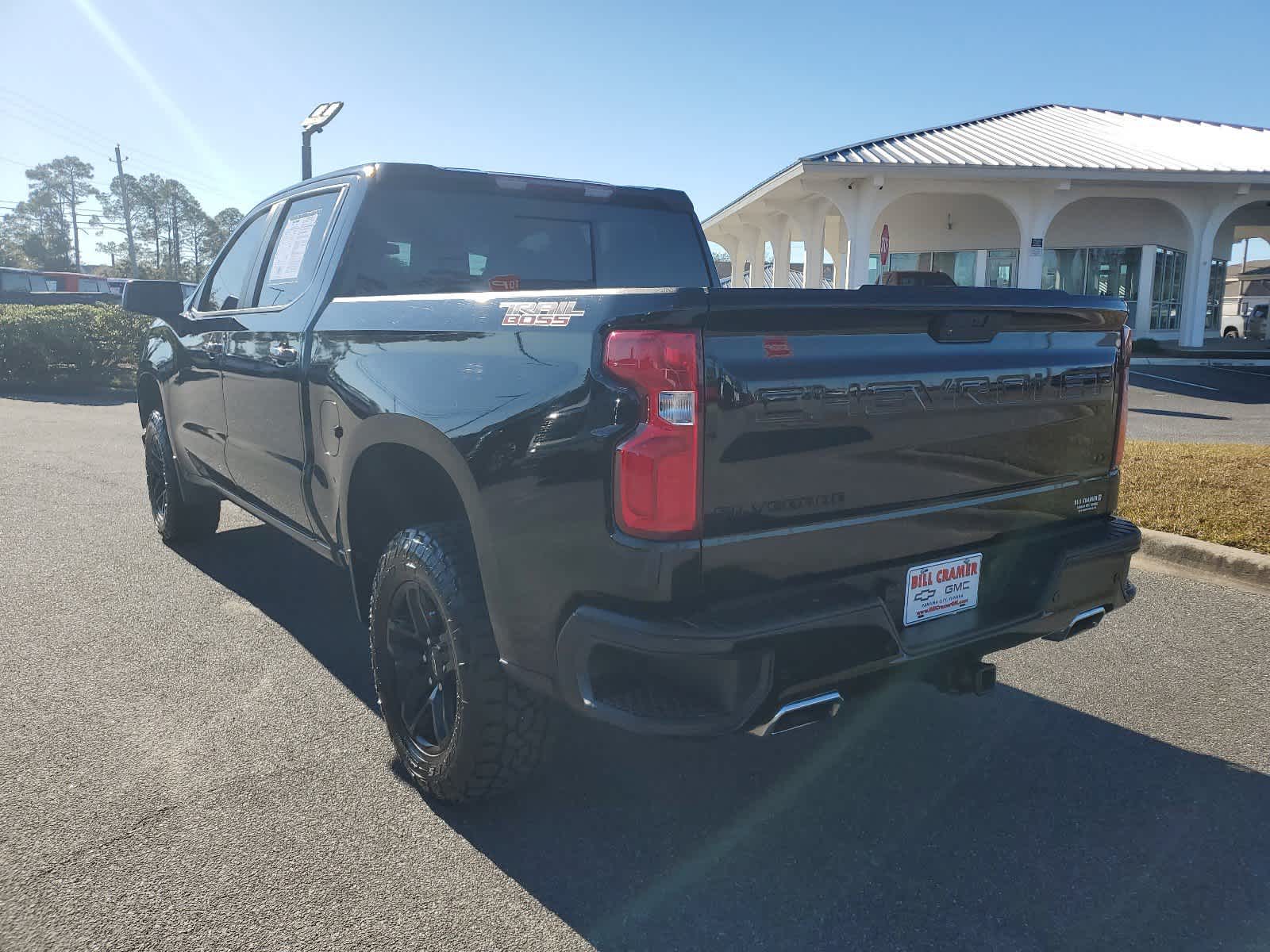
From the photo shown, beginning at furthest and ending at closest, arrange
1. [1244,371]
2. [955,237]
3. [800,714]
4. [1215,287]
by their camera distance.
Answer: [1215,287] → [955,237] → [1244,371] → [800,714]

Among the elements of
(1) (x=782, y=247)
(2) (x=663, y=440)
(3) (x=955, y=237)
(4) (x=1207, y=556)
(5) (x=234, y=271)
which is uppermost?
(3) (x=955, y=237)

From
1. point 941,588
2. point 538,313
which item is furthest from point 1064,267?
point 538,313

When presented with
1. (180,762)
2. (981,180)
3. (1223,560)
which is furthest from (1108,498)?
(981,180)

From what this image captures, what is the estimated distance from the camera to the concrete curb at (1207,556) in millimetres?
5047

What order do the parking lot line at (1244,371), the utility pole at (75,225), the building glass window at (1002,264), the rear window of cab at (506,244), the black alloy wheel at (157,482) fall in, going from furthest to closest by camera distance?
the utility pole at (75,225)
the building glass window at (1002,264)
the parking lot line at (1244,371)
the black alloy wheel at (157,482)
the rear window of cab at (506,244)

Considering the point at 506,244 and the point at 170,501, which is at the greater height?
the point at 506,244

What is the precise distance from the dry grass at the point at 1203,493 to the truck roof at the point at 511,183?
353cm

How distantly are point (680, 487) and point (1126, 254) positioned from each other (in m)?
28.2

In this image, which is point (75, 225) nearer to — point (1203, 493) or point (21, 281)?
point (21, 281)

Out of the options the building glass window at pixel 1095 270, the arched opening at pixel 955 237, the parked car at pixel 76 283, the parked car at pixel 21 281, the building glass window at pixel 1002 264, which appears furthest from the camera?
the parked car at pixel 76 283

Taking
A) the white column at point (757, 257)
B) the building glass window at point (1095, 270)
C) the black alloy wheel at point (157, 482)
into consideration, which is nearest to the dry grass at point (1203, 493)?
the black alloy wheel at point (157, 482)

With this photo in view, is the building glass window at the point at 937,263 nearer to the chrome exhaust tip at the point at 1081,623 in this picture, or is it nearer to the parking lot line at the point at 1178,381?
the parking lot line at the point at 1178,381

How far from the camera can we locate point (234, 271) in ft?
16.1

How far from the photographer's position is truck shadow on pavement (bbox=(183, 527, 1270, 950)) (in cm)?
240
